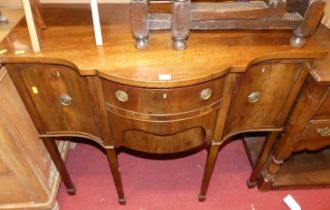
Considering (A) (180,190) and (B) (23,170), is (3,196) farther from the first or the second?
(A) (180,190)

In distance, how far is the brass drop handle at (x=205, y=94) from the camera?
2.77 ft

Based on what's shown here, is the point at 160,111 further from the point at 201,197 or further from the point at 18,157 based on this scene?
the point at 201,197

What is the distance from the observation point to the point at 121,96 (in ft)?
2.77

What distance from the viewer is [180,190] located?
1473 millimetres

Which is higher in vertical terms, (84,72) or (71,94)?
(84,72)

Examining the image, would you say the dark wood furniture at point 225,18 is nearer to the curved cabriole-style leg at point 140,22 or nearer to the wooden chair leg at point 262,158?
the curved cabriole-style leg at point 140,22

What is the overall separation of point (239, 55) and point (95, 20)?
0.45 metres

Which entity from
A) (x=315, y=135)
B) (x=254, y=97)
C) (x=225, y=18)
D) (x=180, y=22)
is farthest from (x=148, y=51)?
(x=315, y=135)

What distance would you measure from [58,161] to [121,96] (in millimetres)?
602

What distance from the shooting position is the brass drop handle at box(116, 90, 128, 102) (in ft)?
2.73

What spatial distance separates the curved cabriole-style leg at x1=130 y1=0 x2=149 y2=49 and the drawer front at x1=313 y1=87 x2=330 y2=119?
654 mm

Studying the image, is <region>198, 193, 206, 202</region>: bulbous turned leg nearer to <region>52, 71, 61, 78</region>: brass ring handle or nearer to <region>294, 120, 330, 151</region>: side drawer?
<region>294, 120, 330, 151</region>: side drawer

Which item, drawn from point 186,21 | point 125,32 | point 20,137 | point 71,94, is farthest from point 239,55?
point 20,137

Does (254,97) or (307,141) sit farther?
(307,141)
